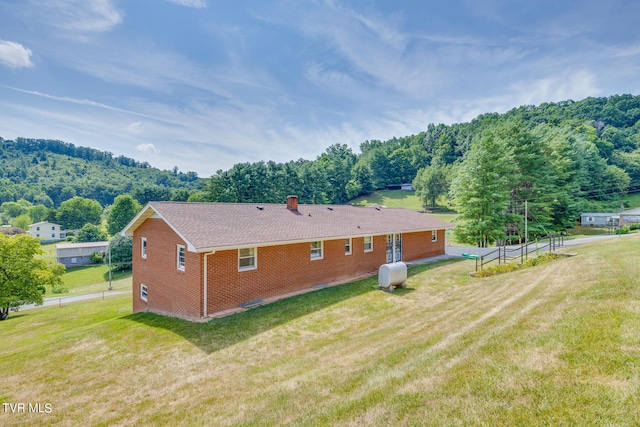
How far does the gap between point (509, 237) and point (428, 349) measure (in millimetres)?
29915

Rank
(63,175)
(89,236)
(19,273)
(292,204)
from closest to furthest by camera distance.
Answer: (292,204) < (19,273) < (89,236) < (63,175)

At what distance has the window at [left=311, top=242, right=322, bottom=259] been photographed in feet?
47.2

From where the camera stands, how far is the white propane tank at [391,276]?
1278cm

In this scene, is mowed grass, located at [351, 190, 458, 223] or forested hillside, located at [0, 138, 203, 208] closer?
mowed grass, located at [351, 190, 458, 223]

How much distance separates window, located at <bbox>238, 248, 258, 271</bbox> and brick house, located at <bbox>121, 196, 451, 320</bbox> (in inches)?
1.6

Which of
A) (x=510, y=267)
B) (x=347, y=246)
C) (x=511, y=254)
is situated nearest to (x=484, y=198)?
(x=511, y=254)

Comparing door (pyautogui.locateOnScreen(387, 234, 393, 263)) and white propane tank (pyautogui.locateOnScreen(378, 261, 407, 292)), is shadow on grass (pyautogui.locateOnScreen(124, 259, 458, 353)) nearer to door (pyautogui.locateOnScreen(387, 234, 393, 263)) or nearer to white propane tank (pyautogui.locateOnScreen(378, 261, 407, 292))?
white propane tank (pyautogui.locateOnScreen(378, 261, 407, 292))

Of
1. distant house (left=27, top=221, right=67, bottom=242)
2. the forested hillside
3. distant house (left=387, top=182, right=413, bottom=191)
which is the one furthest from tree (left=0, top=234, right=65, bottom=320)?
distant house (left=387, top=182, right=413, bottom=191)

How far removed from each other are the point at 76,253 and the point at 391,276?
216 feet

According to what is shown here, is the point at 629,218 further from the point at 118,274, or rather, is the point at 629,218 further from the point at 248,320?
the point at 118,274

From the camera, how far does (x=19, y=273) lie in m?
24.3

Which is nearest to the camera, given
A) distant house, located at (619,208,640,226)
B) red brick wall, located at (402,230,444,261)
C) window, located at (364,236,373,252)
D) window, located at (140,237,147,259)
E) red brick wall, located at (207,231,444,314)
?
red brick wall, located at (207,231,444,314)

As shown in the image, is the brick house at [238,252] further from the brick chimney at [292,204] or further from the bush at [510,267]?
the bush at [510,267]

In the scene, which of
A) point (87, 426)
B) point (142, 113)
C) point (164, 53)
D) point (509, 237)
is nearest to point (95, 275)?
point (142, 113)
